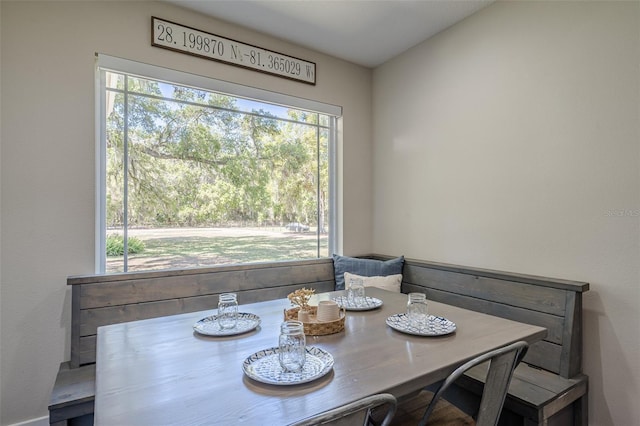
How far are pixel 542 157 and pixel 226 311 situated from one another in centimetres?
193

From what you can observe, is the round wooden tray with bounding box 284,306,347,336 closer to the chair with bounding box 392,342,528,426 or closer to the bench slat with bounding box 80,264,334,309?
the chair with bounding box 392,342,528,426

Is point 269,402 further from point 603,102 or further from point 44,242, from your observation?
point 603,102

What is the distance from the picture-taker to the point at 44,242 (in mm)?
1899

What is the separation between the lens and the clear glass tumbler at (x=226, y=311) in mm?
1390

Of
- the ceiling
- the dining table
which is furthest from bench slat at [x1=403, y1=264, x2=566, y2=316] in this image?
the ceiling

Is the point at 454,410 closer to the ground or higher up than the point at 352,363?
closer to the ground

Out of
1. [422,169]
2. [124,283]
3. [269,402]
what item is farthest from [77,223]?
[422,169]

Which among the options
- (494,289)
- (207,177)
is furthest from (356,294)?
(207,177)

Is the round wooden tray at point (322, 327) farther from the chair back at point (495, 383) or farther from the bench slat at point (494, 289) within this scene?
the bench slat at point (494, 289)

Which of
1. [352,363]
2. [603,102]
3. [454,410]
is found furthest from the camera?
[603,102]

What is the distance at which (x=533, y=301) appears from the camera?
6.19ft

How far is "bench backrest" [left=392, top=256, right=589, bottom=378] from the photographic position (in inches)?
67.9

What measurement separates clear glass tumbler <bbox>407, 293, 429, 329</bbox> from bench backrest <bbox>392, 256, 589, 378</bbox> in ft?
2.73

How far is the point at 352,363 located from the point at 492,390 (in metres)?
0.46
